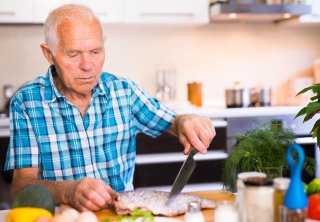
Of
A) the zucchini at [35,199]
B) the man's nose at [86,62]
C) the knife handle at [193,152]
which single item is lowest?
the zucchini at [35,199]

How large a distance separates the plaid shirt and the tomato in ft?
2.74

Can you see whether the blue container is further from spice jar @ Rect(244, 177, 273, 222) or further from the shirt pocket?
the shirt pocket

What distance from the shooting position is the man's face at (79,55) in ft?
5.21

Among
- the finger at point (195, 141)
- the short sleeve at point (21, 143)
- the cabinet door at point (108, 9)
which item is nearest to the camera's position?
the finger at point (195, 141)

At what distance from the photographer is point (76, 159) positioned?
170 cm

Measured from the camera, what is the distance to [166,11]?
3.24m

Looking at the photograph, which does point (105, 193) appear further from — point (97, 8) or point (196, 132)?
point (97, 8)

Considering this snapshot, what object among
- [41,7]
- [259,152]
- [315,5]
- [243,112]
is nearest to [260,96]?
[243,112]

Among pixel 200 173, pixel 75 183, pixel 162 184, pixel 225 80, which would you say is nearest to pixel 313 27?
pixel 225 80

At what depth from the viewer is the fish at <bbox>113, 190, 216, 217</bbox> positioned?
1198mm

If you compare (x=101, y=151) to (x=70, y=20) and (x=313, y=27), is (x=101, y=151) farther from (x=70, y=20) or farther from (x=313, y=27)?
(x=313, y=27)

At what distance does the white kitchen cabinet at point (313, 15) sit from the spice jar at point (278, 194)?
2.70 metres

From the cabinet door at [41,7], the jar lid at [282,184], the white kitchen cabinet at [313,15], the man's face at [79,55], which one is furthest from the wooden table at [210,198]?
the white kitchen cabinet at [313,15]

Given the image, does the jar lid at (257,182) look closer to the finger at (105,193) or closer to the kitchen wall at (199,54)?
the finger at (105,193)
